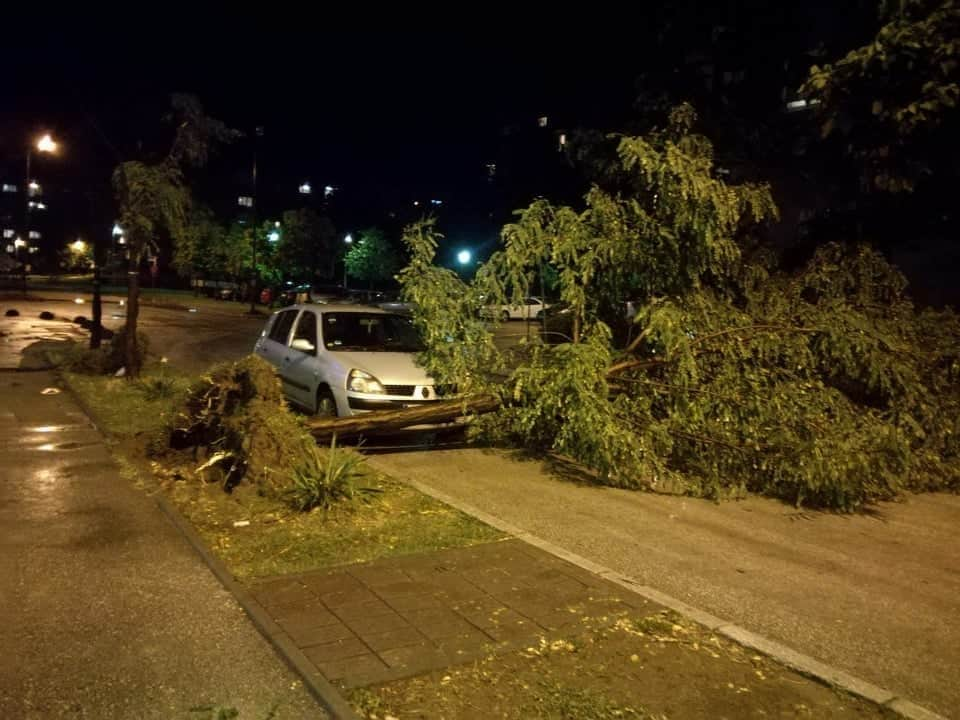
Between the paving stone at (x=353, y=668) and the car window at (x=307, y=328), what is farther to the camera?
the car window at (x=307, y=328)

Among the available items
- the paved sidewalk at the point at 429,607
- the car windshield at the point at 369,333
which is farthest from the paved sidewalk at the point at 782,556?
the car windshield at the point at 369,333

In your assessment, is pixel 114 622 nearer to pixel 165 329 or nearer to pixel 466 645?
pixel 466 645

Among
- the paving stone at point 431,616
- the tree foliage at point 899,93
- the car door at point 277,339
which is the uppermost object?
A: the tree foliage at point 899,93

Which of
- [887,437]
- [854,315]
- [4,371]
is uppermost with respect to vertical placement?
[854,315]

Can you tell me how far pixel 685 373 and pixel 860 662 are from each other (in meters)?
4.38

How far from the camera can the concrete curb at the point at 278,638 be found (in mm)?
3772

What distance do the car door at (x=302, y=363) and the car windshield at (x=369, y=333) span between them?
0.20 m

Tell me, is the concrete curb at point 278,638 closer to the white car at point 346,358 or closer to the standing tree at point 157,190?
the white car at point 346,358

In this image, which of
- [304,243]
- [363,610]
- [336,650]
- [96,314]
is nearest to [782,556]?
[363,610]

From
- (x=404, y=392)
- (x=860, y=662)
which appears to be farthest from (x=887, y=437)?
(x=404, y=392)

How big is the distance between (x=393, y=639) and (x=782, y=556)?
3206 millimetres

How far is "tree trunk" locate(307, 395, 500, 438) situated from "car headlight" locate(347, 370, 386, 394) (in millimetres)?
399

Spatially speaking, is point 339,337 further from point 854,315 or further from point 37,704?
point 37,704

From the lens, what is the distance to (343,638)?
4449 millimetres
